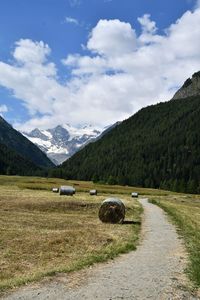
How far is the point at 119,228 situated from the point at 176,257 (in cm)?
1298

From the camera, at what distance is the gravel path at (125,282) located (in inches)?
583

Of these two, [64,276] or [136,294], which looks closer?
[136,294]

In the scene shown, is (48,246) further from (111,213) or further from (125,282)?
(111,213)

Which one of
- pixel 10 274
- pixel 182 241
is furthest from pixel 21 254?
pixel 182 241

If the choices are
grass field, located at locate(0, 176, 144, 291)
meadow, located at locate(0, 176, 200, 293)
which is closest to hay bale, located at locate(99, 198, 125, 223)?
meadow, located at locate(0, 176, 200, 293)

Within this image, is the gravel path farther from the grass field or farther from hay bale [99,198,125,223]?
hay bale [99,198,125,223]

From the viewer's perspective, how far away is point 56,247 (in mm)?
24625

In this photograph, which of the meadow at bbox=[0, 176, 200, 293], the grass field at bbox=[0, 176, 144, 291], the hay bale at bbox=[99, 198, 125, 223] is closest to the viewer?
the meadow at bbox=[0, 176, 200, 293]

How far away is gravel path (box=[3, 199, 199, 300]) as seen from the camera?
1482 centimetres

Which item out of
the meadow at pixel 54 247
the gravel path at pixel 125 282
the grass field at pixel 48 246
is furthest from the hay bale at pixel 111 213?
the gravel path at pixel 125 282

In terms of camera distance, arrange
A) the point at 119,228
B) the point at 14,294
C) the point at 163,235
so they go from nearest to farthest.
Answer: the point at 14,294, the point at 163,235, the point at 119,228

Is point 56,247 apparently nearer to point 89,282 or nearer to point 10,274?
point 10,274

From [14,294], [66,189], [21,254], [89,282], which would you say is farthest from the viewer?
[66,189]

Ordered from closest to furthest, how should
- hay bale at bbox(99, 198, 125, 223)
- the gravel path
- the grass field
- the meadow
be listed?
the gravel path, the meadow, the grass field, hay bale at bbox(99, 198, 125, 223)
